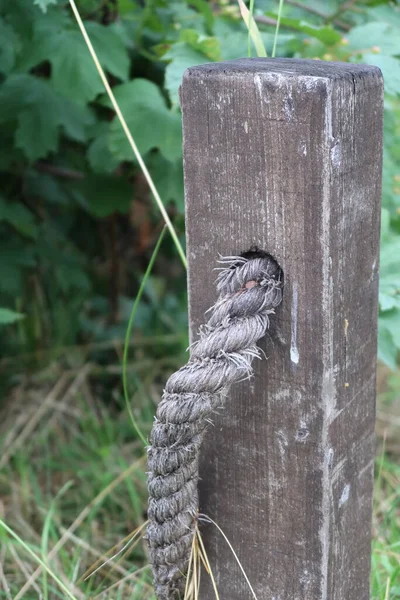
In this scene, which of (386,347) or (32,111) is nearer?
(386,347)

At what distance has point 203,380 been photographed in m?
0.95

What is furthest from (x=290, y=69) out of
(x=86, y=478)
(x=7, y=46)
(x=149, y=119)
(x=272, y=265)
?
(x=86, y=478)

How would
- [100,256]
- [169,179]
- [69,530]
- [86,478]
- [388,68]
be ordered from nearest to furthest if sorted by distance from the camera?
[388,68]
[69,530]
[169,179]
[86,478]
[100,256]

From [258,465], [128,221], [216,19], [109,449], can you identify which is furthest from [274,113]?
[128,221]

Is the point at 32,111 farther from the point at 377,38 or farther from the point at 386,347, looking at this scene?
the point at 386,347

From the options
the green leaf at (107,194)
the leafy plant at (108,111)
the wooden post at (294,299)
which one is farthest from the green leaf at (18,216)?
the wooden post at (294,299)

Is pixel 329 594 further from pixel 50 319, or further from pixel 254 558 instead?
pixel 50 319

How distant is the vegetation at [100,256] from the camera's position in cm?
159

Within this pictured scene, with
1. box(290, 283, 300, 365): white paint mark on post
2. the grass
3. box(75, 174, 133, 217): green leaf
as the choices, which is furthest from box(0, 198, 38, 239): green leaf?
box(290, 283, 300, 365): white paint mark on post

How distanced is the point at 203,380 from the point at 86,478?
1.45 meters

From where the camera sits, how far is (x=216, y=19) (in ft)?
5.94

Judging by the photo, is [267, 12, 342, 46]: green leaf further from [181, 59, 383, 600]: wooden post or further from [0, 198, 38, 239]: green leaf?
[0, 198, 38, 239]: green leaf

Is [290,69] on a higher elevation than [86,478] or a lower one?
higher

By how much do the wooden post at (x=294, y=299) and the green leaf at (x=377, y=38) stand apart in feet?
1.97
